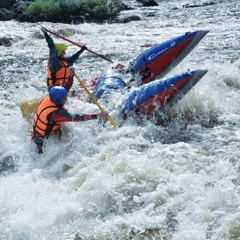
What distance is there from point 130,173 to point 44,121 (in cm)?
161

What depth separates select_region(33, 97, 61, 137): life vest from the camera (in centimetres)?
641

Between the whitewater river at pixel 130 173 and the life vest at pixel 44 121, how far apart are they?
23 centimetres

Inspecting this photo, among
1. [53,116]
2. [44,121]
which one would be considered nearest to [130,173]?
[53,116]

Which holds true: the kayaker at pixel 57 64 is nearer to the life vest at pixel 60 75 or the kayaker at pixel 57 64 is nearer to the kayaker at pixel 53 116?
the life vest at pixel 60 75

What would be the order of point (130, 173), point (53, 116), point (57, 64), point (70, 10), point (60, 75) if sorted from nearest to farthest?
point (130, 173) → point (53, 116) → point (57, 64) → point (60, 75) → point (70, 10)

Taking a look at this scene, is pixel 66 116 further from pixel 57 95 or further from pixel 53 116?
pixel 57 95

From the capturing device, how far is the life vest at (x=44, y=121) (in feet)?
21.0

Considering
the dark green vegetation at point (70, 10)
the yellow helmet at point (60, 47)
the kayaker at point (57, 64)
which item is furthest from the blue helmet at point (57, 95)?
the dark green vegetation at point (70, 10)

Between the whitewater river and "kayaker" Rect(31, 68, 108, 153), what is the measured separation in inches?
8.7

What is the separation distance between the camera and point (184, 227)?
15.4 feet

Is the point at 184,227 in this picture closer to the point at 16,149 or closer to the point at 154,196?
the point at 154,196

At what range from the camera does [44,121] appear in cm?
648

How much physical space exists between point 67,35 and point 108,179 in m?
12.0

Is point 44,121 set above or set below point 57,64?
below
